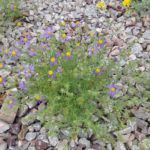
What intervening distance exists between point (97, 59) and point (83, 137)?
1.96ft

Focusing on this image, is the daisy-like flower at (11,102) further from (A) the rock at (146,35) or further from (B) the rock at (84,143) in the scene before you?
(A) the rock at (146,35)

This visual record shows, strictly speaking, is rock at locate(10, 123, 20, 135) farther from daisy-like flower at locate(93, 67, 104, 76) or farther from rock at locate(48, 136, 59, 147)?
daisy-like flower at locate(93, 67, 104, 76)

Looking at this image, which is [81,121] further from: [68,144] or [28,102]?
[28,102]

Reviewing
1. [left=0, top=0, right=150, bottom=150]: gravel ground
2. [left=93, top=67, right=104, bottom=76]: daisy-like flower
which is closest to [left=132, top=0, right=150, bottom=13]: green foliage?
[left=0, top=0, right=150, bottom=150]: gravel ground

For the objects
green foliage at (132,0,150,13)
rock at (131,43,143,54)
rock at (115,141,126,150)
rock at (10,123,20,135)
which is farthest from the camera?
green foliage at (132,0,150,13)

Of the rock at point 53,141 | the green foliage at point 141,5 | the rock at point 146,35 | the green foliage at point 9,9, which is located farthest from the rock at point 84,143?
the green foliage at point 141,5

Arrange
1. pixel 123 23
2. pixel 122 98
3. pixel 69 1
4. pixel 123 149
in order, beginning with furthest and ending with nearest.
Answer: pixel 69 1 → pixel 123 23 → pixel 122 98 → pixel 123 149

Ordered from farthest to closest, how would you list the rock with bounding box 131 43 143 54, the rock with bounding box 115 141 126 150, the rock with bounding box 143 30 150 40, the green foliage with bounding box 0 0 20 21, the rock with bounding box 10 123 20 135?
1. the green foliage with bounding box 0 0 20 21
2. the rock with bounding box 143 30 150 40
3. the rock with bounding box 131 43 143 54
4. the rock with bounding box 10 123 20 135
5. the rock with bounding box 115 141 126 150

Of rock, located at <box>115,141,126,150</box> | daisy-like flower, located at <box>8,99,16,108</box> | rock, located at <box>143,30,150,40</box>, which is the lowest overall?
rock, located at <box>115,141,126,150</box>

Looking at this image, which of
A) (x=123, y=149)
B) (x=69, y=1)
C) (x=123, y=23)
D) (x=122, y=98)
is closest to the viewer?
(x=123, y=149)

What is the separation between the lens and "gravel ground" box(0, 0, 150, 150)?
2.65 meters

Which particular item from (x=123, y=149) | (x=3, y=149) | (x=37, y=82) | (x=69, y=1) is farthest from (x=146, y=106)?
(x=69, y=1)

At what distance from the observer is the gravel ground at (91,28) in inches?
104

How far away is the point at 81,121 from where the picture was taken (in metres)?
2.63
